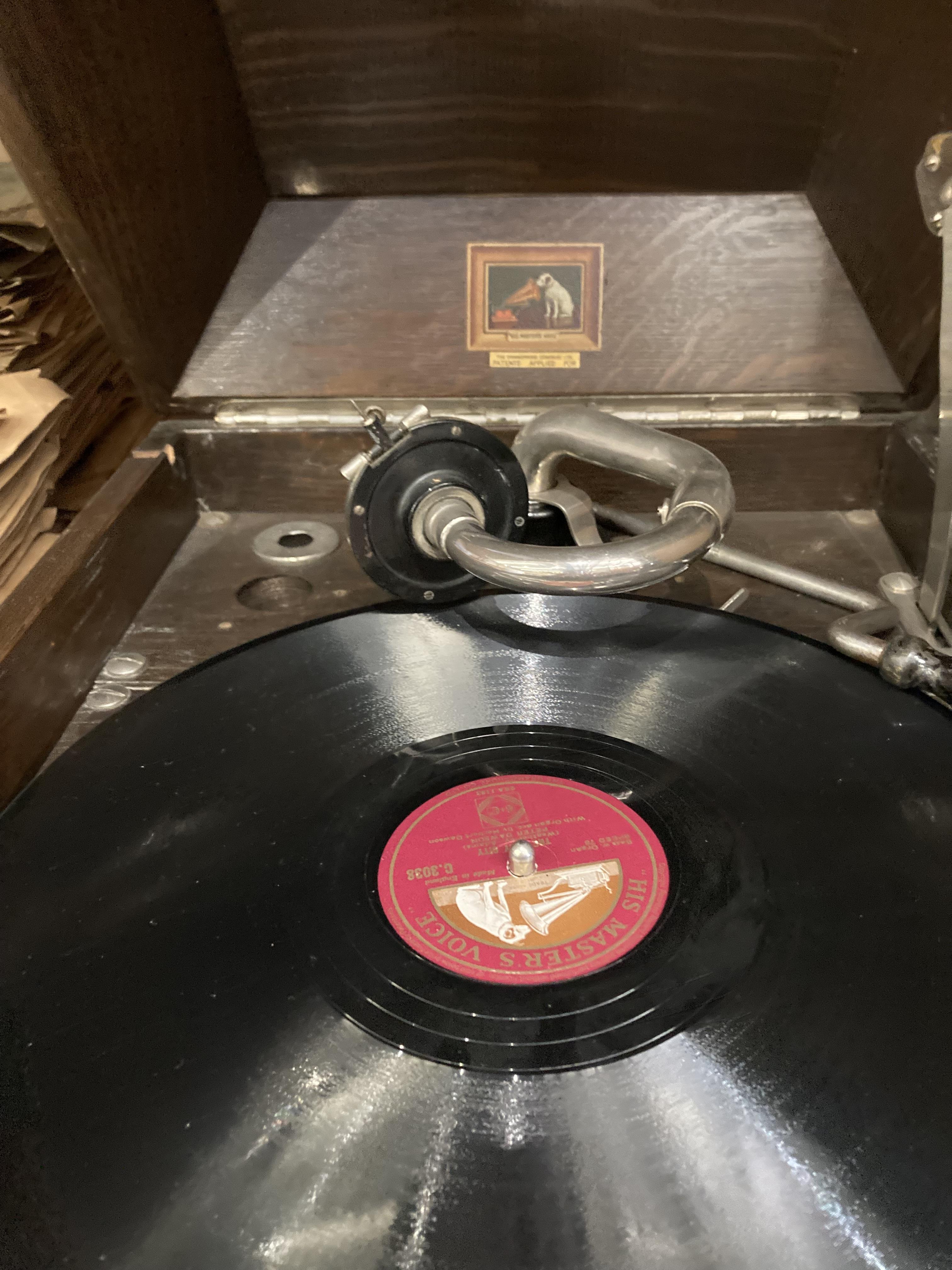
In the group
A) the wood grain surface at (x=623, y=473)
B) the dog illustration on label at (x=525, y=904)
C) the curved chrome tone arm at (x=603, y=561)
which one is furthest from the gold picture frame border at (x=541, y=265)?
the dog illustration on label at (x=525, y=904)

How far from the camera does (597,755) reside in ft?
2.83

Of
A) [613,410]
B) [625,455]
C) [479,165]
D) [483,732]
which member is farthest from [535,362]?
[483,732]

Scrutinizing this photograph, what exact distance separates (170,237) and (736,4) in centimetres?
72

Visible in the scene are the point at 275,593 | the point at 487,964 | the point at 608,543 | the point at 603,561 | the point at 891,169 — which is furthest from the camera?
the point at 275,593

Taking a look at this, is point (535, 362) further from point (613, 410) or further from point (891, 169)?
point (891, 169)

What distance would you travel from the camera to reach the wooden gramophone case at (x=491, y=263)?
107 cm

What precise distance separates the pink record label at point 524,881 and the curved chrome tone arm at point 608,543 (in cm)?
19

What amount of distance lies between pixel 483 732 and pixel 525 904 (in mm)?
204

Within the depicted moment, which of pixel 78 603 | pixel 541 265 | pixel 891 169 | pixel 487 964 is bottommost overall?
pixel 487 964

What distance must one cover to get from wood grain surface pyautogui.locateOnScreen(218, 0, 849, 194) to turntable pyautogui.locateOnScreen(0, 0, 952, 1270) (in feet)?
0.05

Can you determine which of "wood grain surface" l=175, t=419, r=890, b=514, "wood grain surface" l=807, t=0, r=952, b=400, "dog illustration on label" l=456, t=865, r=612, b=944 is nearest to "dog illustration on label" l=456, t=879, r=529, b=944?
"dog illustration on label" l=456, t=865, r=612, b=944

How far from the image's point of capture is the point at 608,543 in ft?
3.10

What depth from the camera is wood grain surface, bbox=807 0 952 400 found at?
0.99 meters

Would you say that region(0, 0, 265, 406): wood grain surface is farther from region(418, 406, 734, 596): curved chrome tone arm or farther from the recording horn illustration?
the recording horn illustration
